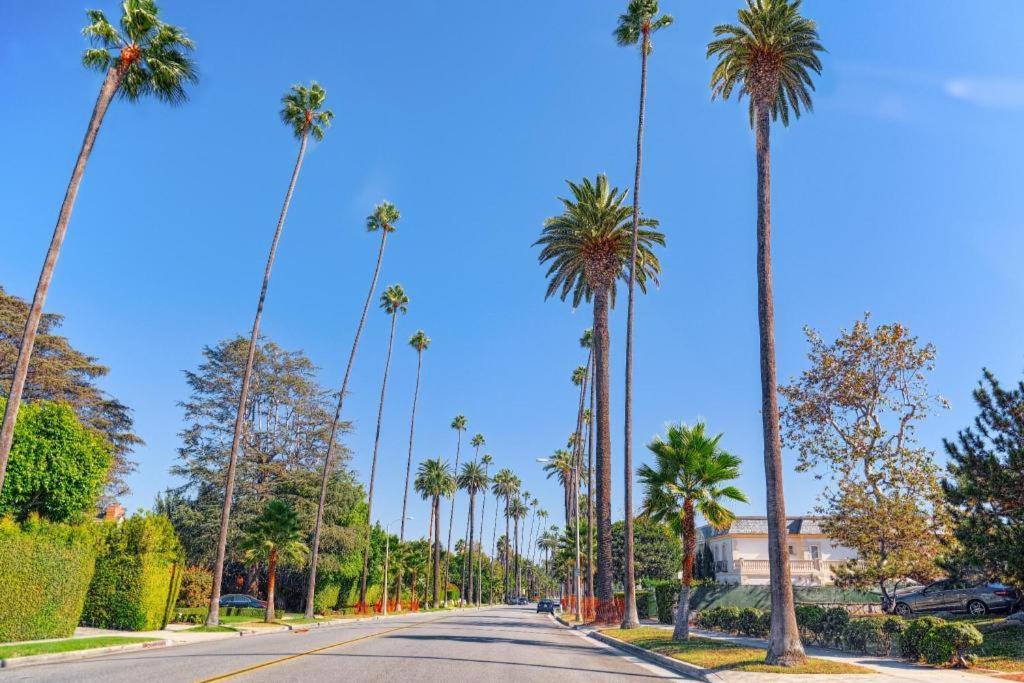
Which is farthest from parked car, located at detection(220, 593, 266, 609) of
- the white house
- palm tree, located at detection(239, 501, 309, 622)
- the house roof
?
the house roof

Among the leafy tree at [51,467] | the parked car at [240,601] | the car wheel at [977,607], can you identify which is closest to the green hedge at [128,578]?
the leafy tree at [51,467]

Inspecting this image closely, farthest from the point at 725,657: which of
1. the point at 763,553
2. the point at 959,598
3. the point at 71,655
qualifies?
the point at 763,553

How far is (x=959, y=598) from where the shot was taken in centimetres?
2619

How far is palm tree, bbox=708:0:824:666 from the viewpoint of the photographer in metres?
17.2

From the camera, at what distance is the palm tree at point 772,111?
17203 mm

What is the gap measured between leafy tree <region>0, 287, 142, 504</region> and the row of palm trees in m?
29.4

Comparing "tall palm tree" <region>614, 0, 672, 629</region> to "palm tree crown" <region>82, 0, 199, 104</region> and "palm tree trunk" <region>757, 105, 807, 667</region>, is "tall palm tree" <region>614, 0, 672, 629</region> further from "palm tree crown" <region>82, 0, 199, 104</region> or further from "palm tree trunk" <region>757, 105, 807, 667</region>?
"palm tree crown" <region>82, 0, 199, 104</region>

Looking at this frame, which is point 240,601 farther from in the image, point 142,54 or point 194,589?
point 142,54

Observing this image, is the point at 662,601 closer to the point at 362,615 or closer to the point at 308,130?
the point at 362,615

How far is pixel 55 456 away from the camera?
28.2 metres

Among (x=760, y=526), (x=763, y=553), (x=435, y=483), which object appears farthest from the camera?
(x=435, y=483)

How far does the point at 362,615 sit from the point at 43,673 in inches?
1838

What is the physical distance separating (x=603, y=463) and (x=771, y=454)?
1821 cm

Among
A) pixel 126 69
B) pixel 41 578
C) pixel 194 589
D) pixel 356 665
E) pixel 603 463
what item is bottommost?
pixel 356 665
